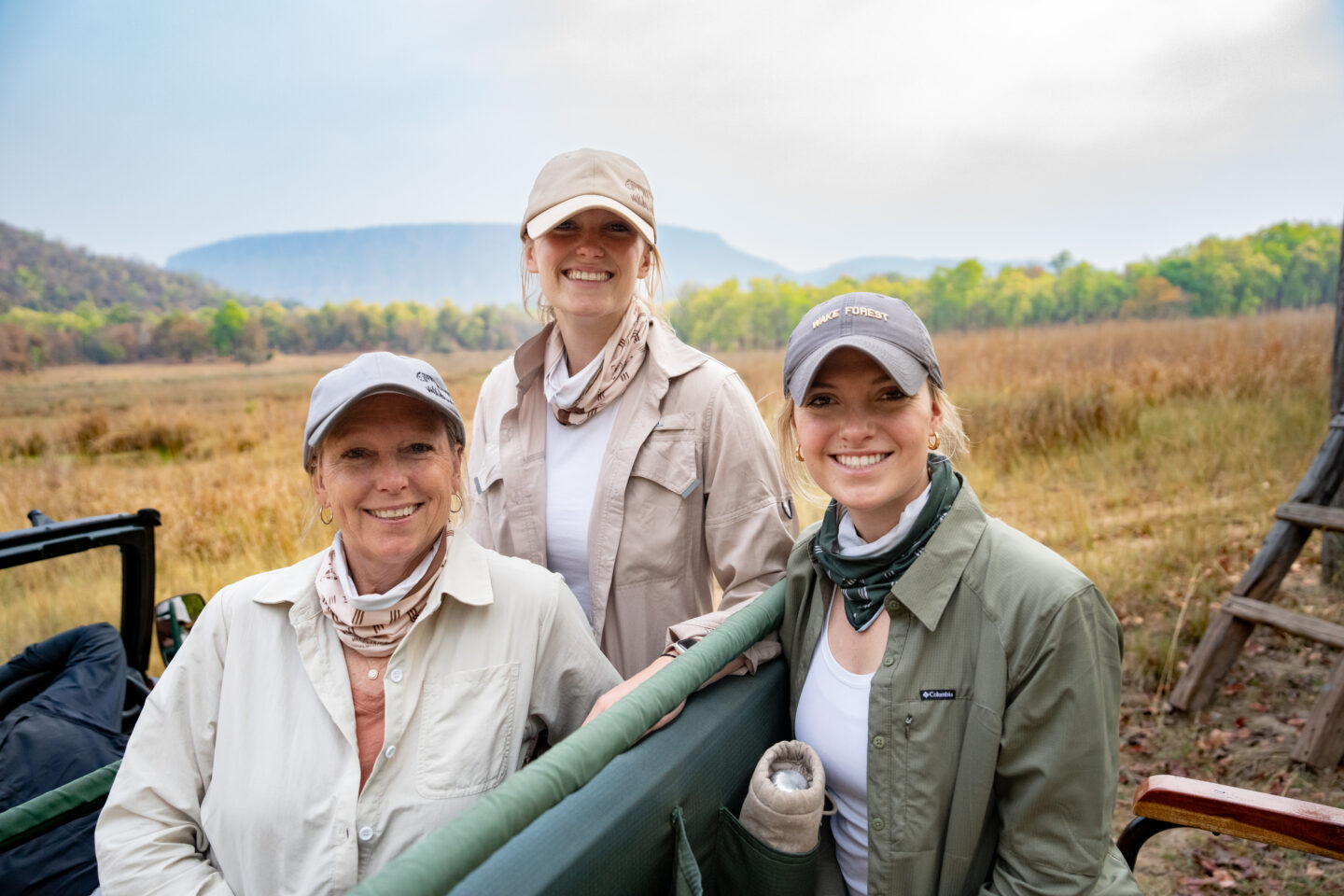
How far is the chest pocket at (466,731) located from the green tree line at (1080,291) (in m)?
11.0

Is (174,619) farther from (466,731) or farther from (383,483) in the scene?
(466,731)

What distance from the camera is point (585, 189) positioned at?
201 cm

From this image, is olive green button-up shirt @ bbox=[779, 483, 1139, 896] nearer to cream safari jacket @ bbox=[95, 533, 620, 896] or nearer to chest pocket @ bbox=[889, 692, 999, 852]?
chest pocket @ bbox=[889, 692, 999, 852]

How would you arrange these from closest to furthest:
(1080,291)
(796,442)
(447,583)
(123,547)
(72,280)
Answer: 1. (447,583)
2. (796,442)
3. (123,547)
4. (1080,291)
5. (72,280)

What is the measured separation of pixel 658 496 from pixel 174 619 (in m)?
1.78

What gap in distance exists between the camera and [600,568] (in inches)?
81.2

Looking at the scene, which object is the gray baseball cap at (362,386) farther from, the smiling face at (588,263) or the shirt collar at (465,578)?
the smiling face at (588,263)

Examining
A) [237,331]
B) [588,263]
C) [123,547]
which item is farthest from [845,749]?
[237,331]

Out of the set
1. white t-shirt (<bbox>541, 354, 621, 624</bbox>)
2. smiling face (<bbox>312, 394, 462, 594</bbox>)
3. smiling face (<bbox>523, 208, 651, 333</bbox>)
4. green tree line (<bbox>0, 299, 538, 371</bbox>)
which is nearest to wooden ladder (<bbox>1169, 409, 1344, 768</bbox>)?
white t-shirt (<bbox>541, 354, 621, 624</bbox>)

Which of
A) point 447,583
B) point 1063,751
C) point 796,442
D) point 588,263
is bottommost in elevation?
point 1063,751

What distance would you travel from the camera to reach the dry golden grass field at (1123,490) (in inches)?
148

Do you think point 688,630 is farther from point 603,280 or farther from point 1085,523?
point 1085,523

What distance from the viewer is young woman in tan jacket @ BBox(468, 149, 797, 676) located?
2.03 m

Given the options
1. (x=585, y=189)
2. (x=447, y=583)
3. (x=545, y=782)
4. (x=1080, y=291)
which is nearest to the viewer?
(x=545, y=782)
